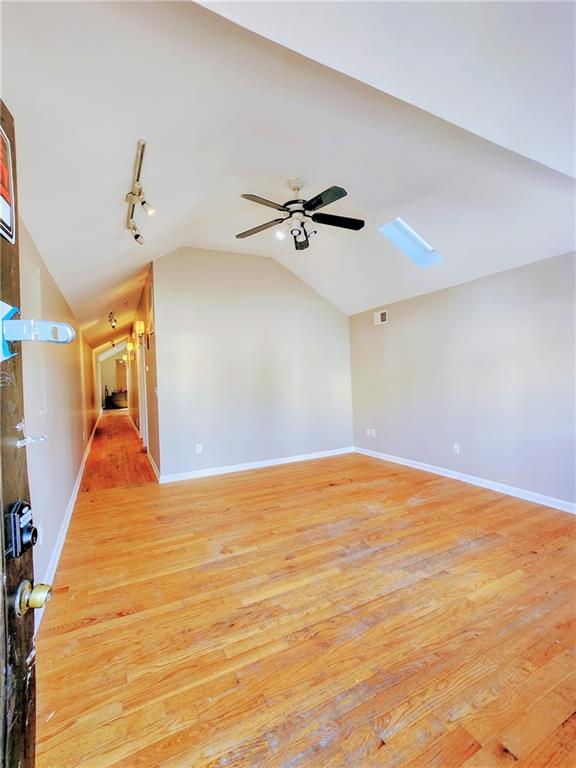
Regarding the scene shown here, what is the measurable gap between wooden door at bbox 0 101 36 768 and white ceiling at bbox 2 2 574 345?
3.03ft

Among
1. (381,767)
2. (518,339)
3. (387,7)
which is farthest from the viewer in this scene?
(518,339)

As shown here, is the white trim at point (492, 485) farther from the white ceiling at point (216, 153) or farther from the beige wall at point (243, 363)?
the white ceiling at point (216, 153)

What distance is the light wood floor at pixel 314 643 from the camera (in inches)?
46.6

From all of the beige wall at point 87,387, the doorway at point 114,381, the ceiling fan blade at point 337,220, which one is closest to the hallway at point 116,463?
the beige wall at point 87,387

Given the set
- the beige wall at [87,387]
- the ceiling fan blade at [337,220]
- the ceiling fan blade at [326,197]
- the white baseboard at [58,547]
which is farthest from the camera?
the beige wall at [87,387]

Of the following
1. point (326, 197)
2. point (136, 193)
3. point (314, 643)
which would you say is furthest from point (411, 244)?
point (314, 643)

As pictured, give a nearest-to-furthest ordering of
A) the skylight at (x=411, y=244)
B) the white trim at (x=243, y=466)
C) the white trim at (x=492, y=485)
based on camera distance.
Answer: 1. the white trim at (x=492, y=485)
2. the skylight at (x=411, y=244)
3. the white trim at (x=243, y=466)

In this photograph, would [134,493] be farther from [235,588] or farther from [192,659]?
[192,659]

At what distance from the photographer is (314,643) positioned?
1.62 meters

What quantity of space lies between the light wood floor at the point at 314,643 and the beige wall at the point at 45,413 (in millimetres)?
313

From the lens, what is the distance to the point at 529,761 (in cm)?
112

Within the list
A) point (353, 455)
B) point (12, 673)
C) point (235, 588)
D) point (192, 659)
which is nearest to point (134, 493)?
point (235, 588)

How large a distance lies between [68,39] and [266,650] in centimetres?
255

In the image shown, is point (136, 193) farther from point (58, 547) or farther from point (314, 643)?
point (314, 643)
